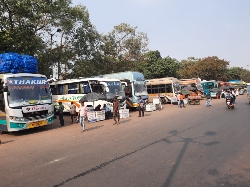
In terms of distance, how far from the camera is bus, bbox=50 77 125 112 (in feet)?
54.4

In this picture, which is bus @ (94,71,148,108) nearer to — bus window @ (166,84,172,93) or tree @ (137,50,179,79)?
bus window @ (166,84,172,93)

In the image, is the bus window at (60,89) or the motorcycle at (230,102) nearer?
the motorcycle at (230,102)

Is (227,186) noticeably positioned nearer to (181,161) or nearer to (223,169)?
(223,169)

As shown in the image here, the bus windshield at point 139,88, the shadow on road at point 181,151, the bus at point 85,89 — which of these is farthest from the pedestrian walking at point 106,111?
the shadow on road at point 181,151

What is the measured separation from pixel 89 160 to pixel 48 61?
18318 mm

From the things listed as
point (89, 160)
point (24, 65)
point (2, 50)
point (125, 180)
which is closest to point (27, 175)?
point (89, 160)

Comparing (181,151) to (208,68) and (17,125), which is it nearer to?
(17,125)

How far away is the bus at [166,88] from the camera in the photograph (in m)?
26.4

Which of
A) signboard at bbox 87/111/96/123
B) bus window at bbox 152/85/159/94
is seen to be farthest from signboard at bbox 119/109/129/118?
bus window at bbox 152/85/159/94

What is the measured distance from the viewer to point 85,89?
16891 mm

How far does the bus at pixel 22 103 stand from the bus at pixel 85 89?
465 cm


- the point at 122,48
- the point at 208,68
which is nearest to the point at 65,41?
the point at 122,48

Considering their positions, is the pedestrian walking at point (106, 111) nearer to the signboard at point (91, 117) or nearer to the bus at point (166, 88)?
the signboard at point (91, 117)

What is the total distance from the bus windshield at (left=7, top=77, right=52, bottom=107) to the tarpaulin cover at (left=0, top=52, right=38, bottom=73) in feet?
3.59
